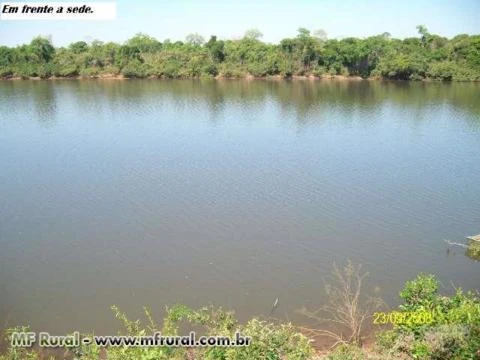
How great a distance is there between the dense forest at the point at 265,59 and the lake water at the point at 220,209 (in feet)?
84.5

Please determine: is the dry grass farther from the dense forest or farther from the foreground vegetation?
the dense forest

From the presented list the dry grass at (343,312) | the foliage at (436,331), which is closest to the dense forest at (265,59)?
the dry grass at (343,312)

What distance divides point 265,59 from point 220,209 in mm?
44070

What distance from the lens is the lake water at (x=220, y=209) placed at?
1038 cm

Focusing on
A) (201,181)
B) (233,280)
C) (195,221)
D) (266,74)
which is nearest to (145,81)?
(266,74)

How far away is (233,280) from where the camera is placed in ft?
35.2

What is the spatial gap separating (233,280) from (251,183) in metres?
6.80

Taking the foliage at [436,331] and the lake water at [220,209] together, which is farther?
the lake water at [220,209]

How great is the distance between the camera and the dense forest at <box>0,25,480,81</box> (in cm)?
5259

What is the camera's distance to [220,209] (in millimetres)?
14656

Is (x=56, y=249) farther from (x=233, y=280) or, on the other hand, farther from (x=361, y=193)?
(x=361, y=193)
